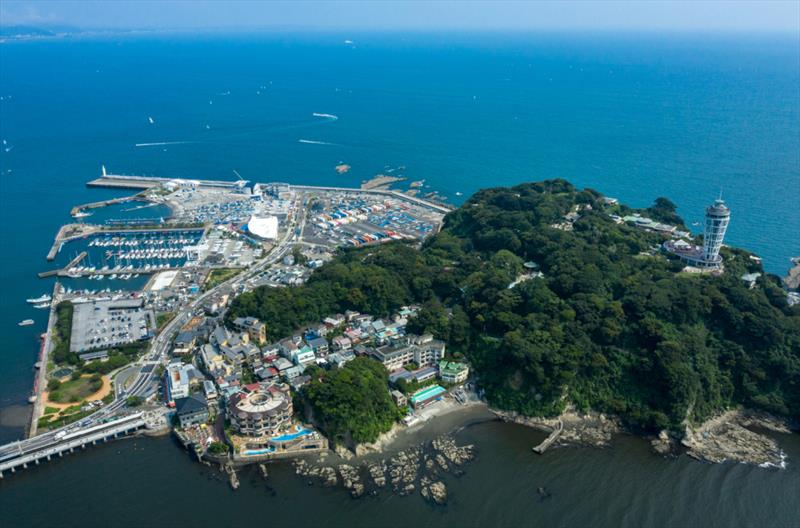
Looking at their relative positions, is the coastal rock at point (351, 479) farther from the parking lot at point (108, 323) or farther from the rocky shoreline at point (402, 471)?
the parking lot at point (108, 323)

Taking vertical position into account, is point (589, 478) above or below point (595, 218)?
below

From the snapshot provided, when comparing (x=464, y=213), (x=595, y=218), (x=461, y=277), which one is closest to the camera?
(x=461, y=277)

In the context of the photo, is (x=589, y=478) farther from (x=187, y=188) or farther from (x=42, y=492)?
(x=187, y=188)

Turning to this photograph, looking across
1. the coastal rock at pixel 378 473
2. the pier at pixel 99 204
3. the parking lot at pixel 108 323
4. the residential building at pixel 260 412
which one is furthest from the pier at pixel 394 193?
the coastal rock at pixel 378 473

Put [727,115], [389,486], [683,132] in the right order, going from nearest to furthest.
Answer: [389,486] → [683,132] → [727,115]

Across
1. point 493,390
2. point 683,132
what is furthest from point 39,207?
point 683,132

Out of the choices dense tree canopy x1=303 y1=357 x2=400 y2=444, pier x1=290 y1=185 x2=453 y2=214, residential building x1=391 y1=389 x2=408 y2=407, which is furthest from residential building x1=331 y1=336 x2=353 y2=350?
pier x1=290 y1=185 x2=453 y2=214

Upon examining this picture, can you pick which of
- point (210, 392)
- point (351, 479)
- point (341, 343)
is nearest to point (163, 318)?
point (210, 392)
